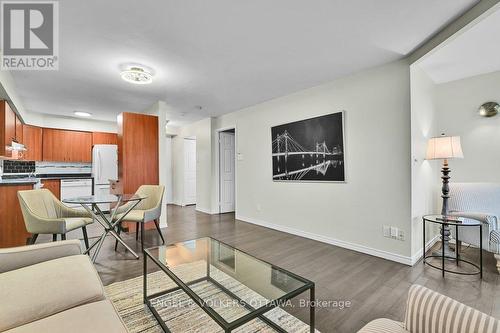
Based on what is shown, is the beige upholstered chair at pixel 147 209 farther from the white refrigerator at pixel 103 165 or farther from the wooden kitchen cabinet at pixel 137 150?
the white refrigerator at pixel 103 165

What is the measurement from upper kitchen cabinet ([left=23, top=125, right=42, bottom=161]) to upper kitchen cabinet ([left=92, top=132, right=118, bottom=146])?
1043 mm

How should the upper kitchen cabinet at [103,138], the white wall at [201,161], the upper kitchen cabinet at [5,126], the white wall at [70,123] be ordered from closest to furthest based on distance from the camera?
the upper kitchen cabinet at [5,126], the white wall at [70,123], the white wall at [201,161], the upper kitchen cabinet at [103,138]

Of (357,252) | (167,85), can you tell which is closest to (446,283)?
(357,252)

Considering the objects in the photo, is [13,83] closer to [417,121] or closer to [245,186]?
[245,186]

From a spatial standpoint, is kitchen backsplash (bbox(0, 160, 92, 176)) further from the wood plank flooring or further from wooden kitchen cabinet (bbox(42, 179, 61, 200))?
the wood plank flooring

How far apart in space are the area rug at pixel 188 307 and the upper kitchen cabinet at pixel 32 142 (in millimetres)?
4644

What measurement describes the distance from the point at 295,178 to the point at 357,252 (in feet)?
4.69

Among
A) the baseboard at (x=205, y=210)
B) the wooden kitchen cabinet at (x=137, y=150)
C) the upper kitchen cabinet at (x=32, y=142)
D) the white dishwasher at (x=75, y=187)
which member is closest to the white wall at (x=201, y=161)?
the baseboard at (x=205, y=210)

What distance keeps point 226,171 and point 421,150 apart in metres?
4.08

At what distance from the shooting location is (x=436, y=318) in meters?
0.98

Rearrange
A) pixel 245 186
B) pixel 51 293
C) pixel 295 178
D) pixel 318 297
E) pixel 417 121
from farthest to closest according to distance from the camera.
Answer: pixel 245 186, pixel 295 178, pixel 417 121, pixel 318 297, pixel 51 293

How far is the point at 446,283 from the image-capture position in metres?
2.17

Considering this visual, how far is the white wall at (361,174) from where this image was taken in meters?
2.70

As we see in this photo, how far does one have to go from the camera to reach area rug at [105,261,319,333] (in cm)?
156
